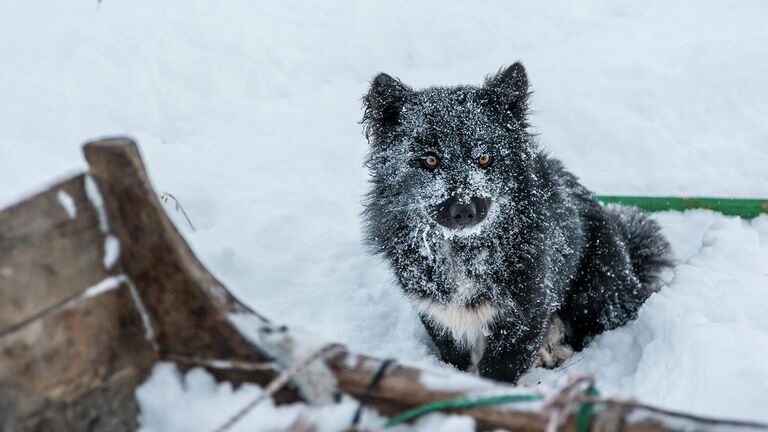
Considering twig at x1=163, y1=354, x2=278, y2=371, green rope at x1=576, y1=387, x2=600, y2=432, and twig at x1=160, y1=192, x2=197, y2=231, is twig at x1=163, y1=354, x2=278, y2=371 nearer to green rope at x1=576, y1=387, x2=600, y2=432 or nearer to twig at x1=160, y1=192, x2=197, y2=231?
green rope at x1=576, y1=387, x2=600, y2=432

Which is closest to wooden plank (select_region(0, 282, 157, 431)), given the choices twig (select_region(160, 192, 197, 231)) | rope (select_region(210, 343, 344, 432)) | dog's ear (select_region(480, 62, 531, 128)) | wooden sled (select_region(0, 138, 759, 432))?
wooden sled (select_region(0, 138, 759, 432))

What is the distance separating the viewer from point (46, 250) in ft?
6.59

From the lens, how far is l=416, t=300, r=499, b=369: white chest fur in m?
3.73

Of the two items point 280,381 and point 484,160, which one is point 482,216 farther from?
point 280,381

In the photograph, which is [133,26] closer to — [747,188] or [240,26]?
[240,26]

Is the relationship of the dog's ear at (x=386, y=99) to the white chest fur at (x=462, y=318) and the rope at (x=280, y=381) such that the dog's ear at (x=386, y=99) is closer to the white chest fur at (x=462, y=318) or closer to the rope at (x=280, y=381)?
the white chest fur at (x=462, y=318)

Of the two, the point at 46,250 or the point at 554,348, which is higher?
the point at 46,250

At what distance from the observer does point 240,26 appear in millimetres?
7277

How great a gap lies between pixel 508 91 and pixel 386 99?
622 mm

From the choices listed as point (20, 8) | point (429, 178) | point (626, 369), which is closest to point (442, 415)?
point (429, 178)

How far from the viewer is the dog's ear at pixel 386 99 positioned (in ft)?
12.2

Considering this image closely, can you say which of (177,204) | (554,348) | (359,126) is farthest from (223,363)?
(359,126)

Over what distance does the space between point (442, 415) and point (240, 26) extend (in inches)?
240

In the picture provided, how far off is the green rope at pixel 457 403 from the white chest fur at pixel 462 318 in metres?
1.80
